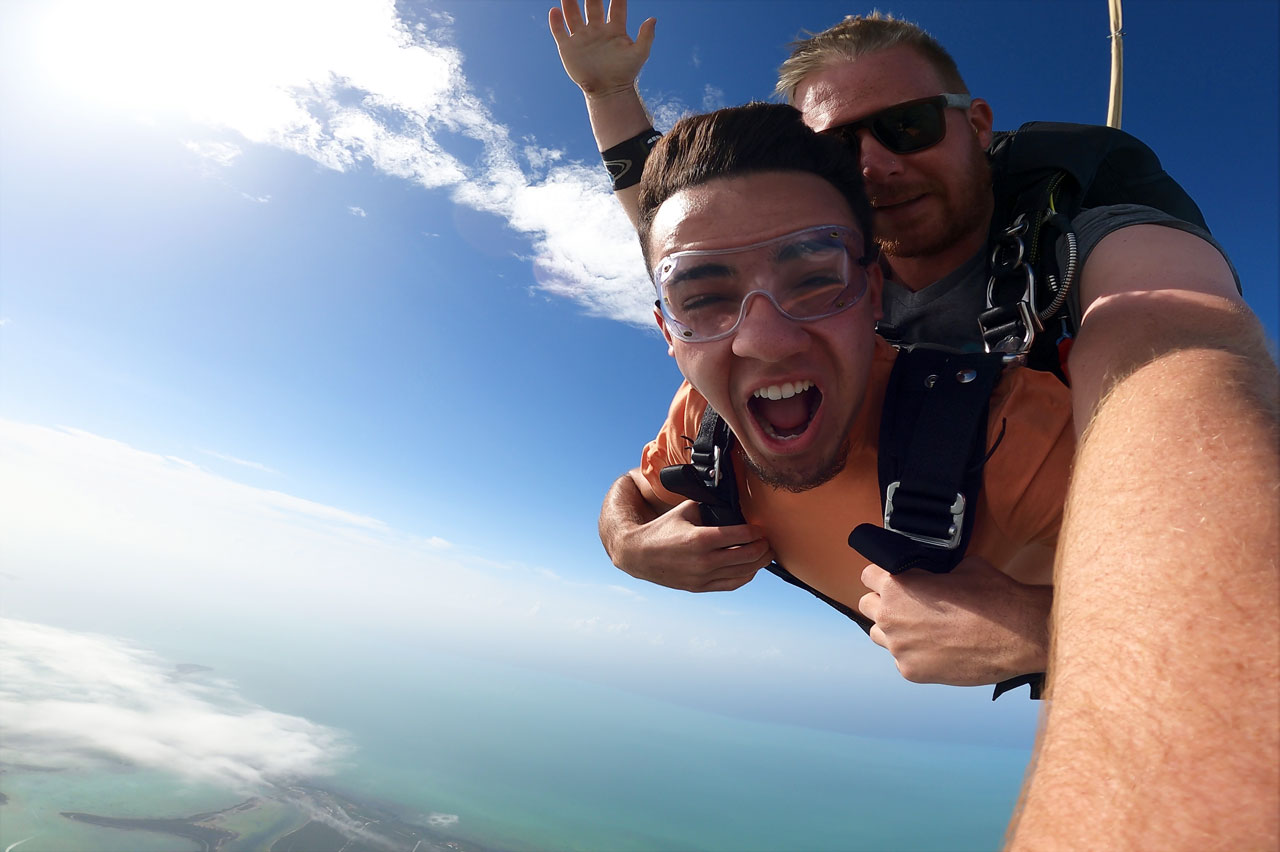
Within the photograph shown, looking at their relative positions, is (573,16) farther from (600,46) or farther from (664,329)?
(664,329)

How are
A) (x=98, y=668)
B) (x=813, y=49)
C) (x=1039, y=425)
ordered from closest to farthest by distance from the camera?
(x=1039, y=425)
(x=813, y=49)
(x=98, y=668)

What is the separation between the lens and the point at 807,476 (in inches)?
79.9

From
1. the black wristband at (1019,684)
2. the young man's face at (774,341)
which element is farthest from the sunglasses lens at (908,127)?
the black wristband at (1019,684)

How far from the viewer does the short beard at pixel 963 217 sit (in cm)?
223

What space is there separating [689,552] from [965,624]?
1.02 m

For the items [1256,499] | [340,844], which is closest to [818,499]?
[1256,499]

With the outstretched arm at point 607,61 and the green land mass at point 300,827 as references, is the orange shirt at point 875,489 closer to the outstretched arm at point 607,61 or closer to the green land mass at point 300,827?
the outstretched arm at point 607,61

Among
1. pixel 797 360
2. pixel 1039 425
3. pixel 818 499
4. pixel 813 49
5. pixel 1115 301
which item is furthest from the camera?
pixel 813 49

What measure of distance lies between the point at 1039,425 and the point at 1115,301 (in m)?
0.42

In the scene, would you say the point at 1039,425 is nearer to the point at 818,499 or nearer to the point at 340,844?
the point at 818,499

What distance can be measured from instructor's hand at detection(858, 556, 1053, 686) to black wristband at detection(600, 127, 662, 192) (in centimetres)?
238

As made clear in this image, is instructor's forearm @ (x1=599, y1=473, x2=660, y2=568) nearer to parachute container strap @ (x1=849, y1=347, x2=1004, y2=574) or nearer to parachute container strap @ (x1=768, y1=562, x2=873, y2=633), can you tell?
parachute container strap @ (x1=768, y1=562, x2=873, y2=633)

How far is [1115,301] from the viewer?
4.67 ft

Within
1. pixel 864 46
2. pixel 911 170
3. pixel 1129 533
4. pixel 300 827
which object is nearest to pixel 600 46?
pixel 864 46
